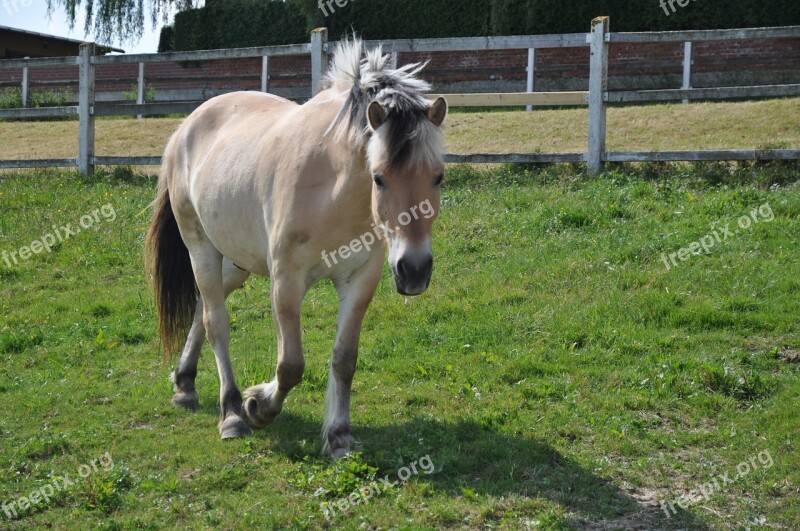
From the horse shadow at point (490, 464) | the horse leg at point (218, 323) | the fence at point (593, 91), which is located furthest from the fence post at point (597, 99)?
the horse shadow at point (490, 464)

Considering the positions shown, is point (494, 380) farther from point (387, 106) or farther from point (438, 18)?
point (438, 18)

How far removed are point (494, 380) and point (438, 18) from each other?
56.4ft

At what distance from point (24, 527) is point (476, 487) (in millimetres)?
2329

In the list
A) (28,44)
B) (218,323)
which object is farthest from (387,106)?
(28,44)

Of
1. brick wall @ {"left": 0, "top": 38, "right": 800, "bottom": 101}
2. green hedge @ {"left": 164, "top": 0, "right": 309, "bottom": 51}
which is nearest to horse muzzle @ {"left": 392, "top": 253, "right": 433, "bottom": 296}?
brick wall @ {"left": 0, "top": 38, "right": 800, "bottom": 101}

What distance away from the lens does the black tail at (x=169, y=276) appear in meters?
6.57

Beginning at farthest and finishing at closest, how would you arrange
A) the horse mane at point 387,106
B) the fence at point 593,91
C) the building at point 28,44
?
the building at point 28,44
the fence at point 593,91
the horse mane at point 387,106

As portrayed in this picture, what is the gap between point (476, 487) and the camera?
4.49 metres

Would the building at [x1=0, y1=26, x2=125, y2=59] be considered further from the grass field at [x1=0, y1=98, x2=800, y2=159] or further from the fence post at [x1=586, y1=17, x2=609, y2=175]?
the fence post at [x1=586, y1=17, x2=609, y2=175]

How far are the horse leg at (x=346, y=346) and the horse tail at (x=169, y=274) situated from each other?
1.88m

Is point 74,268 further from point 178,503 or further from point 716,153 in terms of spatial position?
point 716,153

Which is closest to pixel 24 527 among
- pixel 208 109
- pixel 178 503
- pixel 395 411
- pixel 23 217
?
pixel 178 503

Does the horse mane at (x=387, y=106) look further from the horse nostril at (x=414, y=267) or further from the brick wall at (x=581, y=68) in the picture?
the brick wall at (x=581, y=68)

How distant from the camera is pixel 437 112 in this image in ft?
14.7
